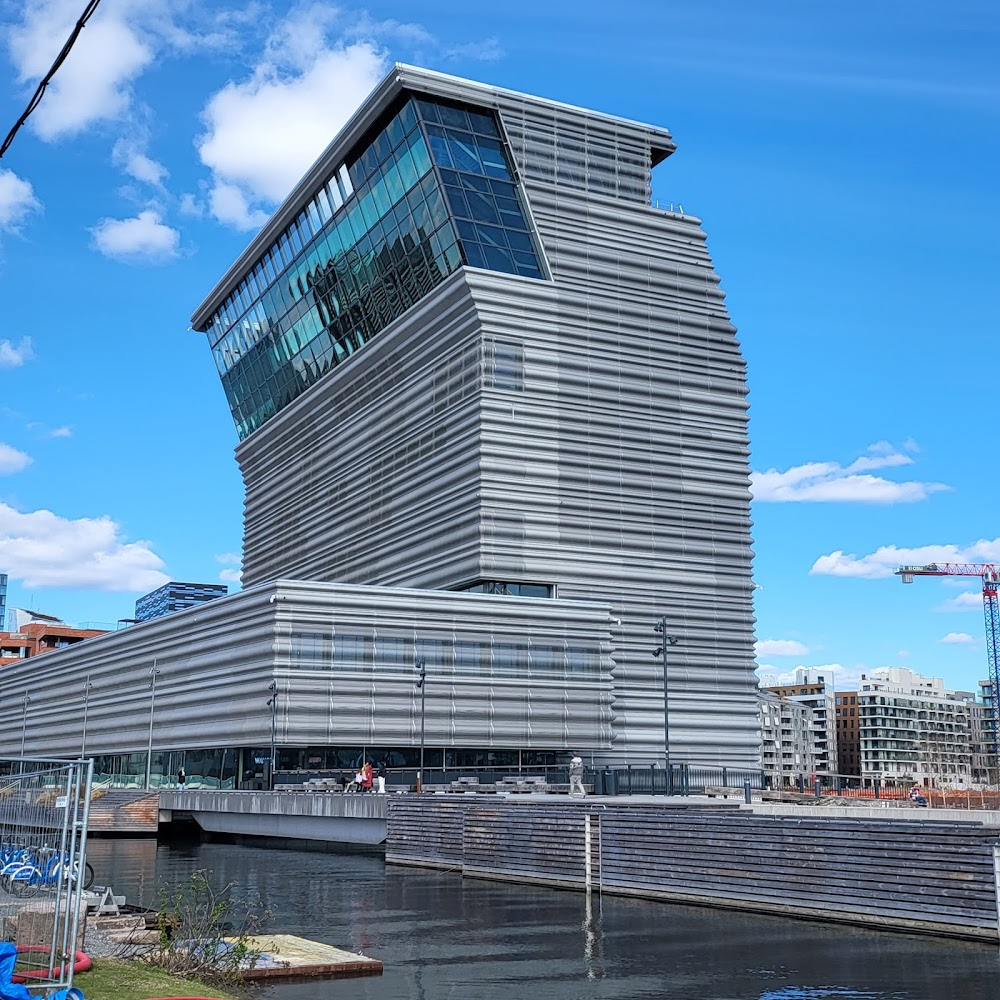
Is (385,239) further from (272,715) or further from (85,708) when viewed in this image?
(85,708)

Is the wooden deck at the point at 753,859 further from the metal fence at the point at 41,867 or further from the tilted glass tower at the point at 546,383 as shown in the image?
the tilted glass tower at the point at 546,383

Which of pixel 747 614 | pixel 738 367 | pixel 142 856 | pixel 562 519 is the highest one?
pixel 738 367

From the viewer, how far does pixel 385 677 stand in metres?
87.7

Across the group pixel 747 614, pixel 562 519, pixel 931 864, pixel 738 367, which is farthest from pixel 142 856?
pixel 738 367

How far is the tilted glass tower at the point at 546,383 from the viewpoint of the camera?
311 feet

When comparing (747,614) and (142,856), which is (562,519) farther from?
(142,856)

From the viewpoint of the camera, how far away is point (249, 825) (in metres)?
62.4

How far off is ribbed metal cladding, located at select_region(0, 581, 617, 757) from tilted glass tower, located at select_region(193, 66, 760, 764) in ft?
11.4

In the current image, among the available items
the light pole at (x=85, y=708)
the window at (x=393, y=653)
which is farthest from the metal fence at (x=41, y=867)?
the light pole at (x=85, y=708)

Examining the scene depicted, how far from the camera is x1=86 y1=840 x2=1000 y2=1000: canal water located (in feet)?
60.2

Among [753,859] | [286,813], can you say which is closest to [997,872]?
[753,859]

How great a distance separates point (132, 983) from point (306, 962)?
15.0 feet

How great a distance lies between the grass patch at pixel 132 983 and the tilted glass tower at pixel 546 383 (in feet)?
244

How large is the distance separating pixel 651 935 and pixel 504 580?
227 ft
